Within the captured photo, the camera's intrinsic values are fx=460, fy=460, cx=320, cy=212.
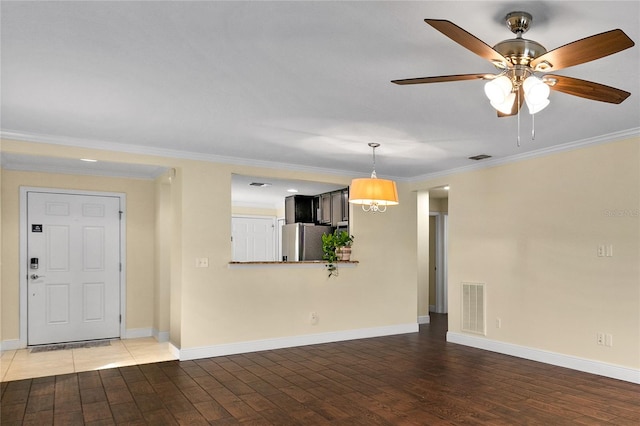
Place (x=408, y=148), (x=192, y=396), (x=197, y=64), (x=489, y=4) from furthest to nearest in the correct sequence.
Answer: (x=408, y=148), (x=192, y=396), (x=197, y=64), (x=489, y=4)

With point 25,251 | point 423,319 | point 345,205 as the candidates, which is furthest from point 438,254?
point 25,251

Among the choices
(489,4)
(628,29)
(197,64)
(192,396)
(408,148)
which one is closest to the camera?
(489,4)

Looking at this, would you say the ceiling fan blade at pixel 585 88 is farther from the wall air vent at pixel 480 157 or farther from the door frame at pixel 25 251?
the door frame at pixel 25 251

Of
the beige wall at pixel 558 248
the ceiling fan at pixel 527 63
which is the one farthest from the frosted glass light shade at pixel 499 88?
the beige wall at pixel 558 248

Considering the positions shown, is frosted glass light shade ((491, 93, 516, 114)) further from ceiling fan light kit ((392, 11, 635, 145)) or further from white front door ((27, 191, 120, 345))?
white front door ((27, 191, 120, 345))

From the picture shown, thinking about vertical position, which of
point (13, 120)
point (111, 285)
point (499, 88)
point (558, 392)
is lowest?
point (558, 392)

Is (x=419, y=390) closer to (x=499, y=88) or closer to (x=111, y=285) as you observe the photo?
(x=499, y=88)

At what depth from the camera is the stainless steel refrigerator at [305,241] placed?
7438mm

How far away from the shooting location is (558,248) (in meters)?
5.14

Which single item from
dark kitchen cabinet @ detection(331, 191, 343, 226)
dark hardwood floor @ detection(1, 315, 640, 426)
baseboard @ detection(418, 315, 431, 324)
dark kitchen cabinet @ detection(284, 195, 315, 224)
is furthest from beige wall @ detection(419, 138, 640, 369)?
dark kitchen cabinet @ detection(284, 195, 315, 224)

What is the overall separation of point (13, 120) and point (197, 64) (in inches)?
91.4

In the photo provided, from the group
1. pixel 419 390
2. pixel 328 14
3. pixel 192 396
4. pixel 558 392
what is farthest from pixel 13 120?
pixel 558 392

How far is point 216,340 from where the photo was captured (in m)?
5.54

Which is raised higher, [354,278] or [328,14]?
[328,14]
